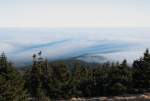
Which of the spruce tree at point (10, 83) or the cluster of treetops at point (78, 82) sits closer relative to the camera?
the spruce tree at point (10, 83)

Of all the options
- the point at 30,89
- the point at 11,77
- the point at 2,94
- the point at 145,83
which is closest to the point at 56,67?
the point at 30,89

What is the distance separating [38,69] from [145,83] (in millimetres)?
21595

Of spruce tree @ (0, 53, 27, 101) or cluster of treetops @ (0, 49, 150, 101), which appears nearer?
spruce tree @ (0, 53, 27, 101)

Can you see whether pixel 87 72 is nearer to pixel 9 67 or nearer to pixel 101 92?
pixel 101 92

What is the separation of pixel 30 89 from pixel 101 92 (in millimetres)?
17440

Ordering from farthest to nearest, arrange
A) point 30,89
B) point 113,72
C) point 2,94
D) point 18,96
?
point 113,72, point 30,89, point 18,96, point 2,94

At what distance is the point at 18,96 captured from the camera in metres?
53.4

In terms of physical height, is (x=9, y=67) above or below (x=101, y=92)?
above

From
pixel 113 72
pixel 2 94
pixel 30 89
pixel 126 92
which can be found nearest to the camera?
pixel 2 94

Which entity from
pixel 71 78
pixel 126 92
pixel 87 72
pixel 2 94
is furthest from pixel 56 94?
pixel 2 94

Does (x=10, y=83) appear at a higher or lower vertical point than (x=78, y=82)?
higher

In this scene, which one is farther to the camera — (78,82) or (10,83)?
(78,82)

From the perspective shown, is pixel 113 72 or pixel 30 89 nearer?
pixel 30 89

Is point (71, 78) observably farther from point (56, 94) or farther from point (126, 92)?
point (126, 92)
